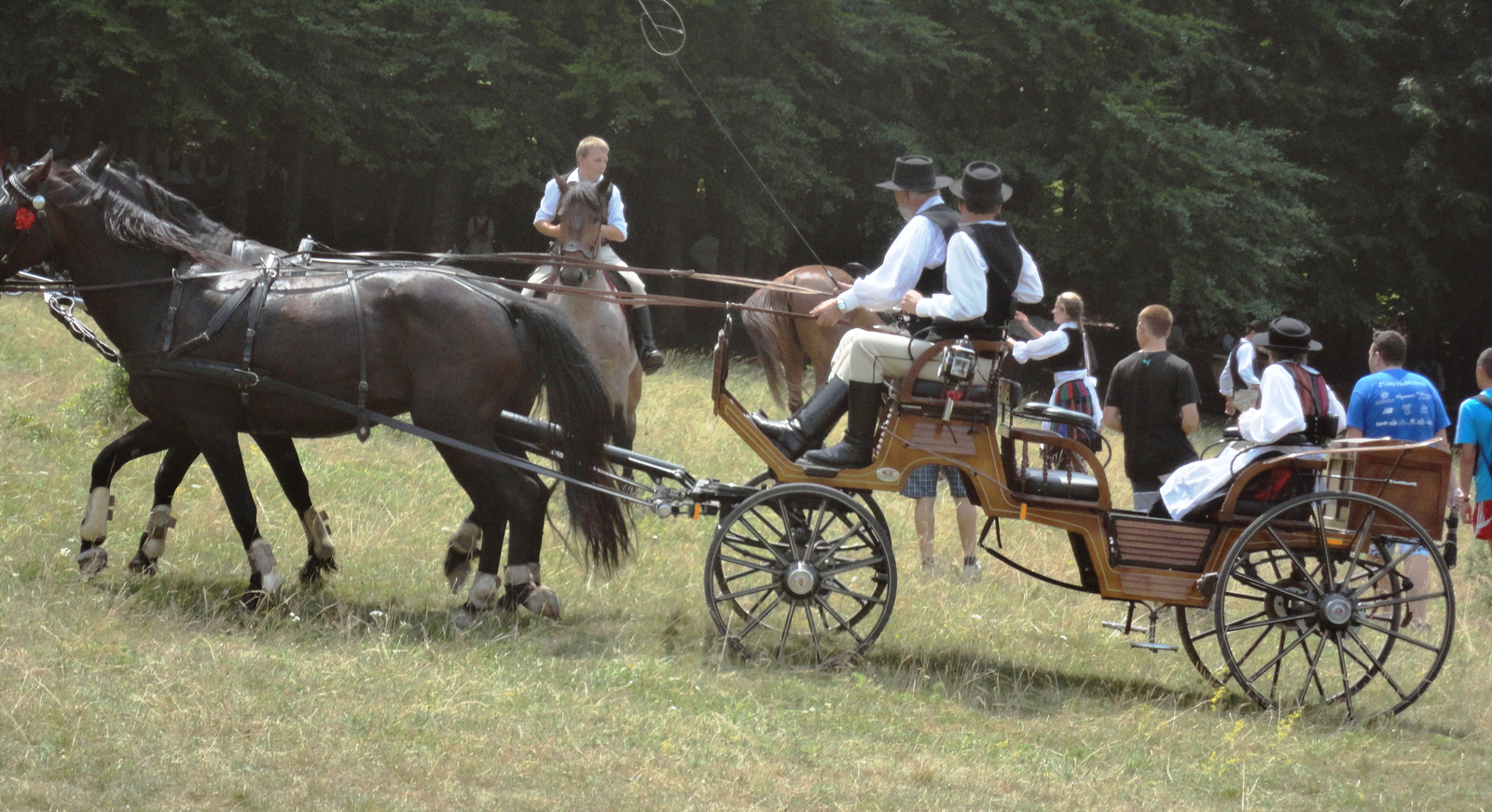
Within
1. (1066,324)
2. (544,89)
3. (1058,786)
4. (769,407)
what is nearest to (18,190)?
(1058,786)

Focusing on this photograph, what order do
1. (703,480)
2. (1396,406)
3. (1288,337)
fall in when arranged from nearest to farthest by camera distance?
1. (1288,337)
2. (703,480)
3. (1396,406)

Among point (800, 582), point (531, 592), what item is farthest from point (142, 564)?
point (800, 582)

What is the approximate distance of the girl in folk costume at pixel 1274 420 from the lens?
5883mm

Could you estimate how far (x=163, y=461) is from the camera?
6.73m

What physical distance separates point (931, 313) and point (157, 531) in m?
3.86

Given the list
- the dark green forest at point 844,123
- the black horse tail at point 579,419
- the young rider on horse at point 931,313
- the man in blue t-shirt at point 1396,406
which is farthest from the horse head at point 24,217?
the dark green forest at point 844,123

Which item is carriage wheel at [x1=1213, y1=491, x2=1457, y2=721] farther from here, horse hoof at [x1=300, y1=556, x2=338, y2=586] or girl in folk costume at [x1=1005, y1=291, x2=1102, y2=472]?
horse hoof at [x1=300, y1=556, x2=338, y2=586]

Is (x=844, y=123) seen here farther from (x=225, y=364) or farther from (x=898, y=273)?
(x=225, y=364)

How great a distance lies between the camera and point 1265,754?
523 cm

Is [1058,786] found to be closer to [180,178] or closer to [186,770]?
[186,770]

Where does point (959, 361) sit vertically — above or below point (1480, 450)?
above

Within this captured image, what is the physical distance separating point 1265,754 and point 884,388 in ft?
7.05

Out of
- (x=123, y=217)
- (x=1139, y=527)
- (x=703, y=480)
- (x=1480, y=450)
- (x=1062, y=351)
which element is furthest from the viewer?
(x=1062, y=351)

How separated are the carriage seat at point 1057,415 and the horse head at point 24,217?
4512 mm
